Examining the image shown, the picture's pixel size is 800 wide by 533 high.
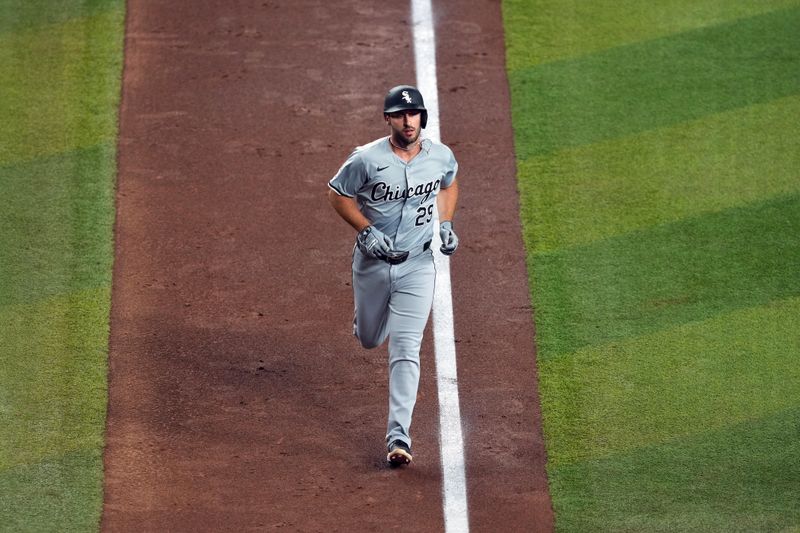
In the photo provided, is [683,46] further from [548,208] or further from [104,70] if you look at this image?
[104,70]

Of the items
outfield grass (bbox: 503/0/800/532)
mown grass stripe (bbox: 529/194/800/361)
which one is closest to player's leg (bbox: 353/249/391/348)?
outfield grass (bbox: 503/0/800/532)

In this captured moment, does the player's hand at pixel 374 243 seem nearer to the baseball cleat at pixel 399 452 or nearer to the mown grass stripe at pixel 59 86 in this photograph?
the baseball cleat at pixel 399 452

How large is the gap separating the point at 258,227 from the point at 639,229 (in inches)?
107

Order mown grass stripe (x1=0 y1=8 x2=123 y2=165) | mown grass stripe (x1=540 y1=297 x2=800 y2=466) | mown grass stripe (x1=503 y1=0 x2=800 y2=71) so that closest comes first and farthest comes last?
mown grass stripe (x1=540 y1=297 x2=800 y2=466)
mown grass stripe (x1=0 y1=8 x2=123 y2=165)
mown grass stripe (x1=503 y1=0 x2=800 y2=71)

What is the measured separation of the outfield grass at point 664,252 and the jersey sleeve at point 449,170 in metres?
1.45

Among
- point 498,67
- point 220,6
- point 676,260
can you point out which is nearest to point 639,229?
point 676,260

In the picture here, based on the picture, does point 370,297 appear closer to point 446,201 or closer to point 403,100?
point 446,201

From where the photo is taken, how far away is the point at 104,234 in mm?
9945

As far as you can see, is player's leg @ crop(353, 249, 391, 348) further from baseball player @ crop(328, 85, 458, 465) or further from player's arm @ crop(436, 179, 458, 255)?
player's arm @ crop(436, 179, 458, 255)

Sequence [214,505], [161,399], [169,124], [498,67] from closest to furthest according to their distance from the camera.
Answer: [214,505]
[161,399]
[169,124]
[498,67]

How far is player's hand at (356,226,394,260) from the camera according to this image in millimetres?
7824

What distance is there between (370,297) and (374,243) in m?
0.42

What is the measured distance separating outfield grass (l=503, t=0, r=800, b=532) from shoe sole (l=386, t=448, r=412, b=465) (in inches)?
32.5

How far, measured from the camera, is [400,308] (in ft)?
26.3
